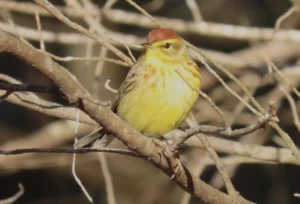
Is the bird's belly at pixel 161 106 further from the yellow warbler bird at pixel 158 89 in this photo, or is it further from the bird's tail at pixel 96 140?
the bird's tail at pixel 96 140

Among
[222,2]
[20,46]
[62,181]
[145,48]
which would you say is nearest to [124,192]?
[62,181]

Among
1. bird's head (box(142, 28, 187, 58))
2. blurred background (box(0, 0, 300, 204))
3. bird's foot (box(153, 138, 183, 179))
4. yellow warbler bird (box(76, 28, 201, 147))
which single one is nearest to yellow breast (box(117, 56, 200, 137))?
yellow warbler bird (box(76, 28, 201, 147))

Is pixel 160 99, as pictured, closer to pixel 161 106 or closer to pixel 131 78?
pixel 161 106

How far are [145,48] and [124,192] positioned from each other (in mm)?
4447

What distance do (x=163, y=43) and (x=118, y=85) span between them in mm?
4770

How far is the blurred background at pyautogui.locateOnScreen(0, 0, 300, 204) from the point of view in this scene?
6.56m

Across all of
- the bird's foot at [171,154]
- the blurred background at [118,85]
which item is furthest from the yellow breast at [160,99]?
the blurred background at [118,85]

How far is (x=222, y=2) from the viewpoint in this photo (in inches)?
387

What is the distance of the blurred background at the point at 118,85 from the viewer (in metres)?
6.56

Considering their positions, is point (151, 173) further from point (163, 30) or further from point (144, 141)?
point (144, 141)

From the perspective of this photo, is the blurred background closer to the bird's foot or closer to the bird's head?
the bird's head

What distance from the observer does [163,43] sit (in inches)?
177

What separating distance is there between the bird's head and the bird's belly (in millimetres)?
262

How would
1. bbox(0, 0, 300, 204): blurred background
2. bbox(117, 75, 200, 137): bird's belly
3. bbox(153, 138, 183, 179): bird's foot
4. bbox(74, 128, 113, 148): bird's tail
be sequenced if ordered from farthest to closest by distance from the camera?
bbox(0, 0, 300, 204): blurred background < bbox(74, 128, 113, 148): bird's tail < bbox(117, 75, 200, 137): bird's belly < bbox(153, 138, 183, 179): bird's foot
